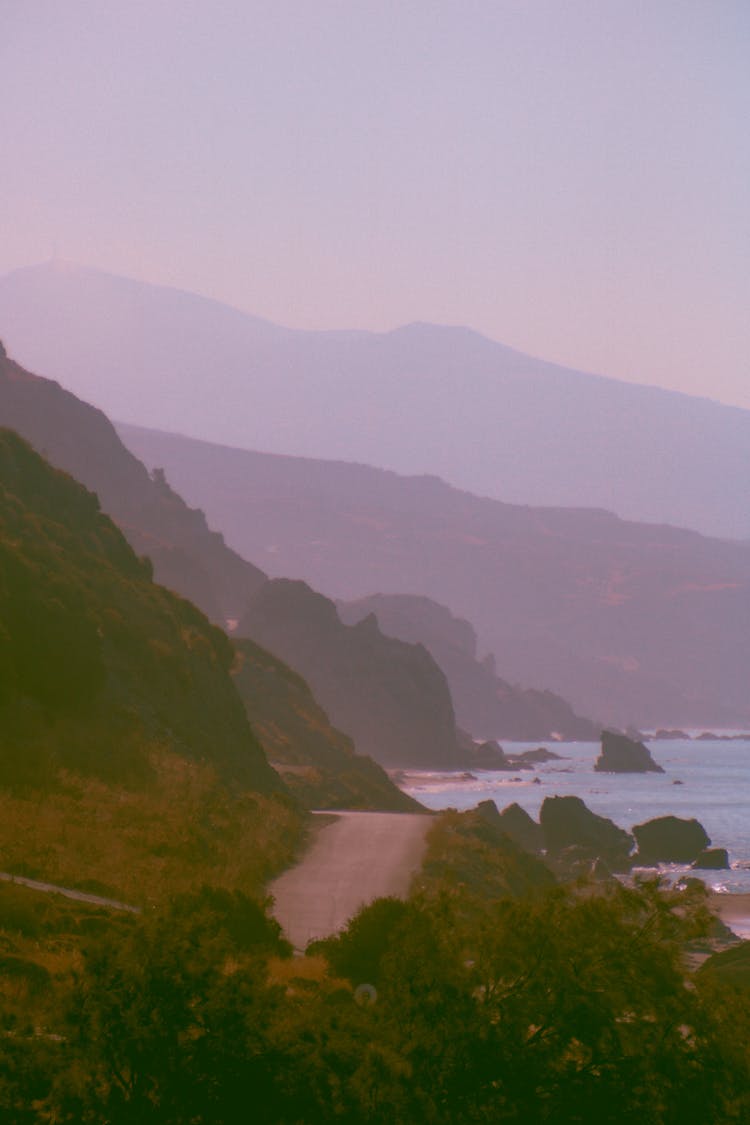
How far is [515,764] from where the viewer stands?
152 m

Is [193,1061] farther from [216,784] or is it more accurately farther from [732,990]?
[216,784]

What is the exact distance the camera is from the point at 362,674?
131m

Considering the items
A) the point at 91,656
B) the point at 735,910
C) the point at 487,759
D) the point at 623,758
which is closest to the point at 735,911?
the point at 735,910

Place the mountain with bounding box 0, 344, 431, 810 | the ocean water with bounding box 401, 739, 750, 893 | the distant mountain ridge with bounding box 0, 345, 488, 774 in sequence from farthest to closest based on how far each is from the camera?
the ocean water with bounding box 401, 739, 750, 893 → the distant mountain ridge with bounding box 0, 345, 488, 774 → the mountain with bounding box 0, 344, 431, 810

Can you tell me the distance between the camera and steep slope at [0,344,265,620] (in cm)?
10588

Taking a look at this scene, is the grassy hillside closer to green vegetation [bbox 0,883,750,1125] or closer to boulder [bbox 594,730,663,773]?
green vegetation [bbox 0,883,750,1125]

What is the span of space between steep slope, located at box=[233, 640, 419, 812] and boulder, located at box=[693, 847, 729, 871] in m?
13.8

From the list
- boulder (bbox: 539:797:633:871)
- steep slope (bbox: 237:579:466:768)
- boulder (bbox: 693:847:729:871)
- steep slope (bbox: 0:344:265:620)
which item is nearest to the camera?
boulder (bbox: 539:797:633:871)

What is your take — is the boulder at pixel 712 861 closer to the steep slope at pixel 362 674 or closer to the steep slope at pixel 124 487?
the steep slope at pixel 124 487

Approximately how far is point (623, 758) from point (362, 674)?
3497 cm

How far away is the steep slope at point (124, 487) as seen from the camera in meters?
106

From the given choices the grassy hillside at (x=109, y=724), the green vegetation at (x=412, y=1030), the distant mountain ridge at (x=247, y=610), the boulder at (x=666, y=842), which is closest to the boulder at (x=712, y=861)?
the boulder at (x=666, y=842)

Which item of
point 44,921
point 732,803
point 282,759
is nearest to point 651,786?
point 732,803

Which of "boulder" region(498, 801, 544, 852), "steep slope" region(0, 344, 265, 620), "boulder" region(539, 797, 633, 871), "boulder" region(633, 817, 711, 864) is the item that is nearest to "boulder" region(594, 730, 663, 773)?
"steep slope" region(0, 344, 265, 620)
